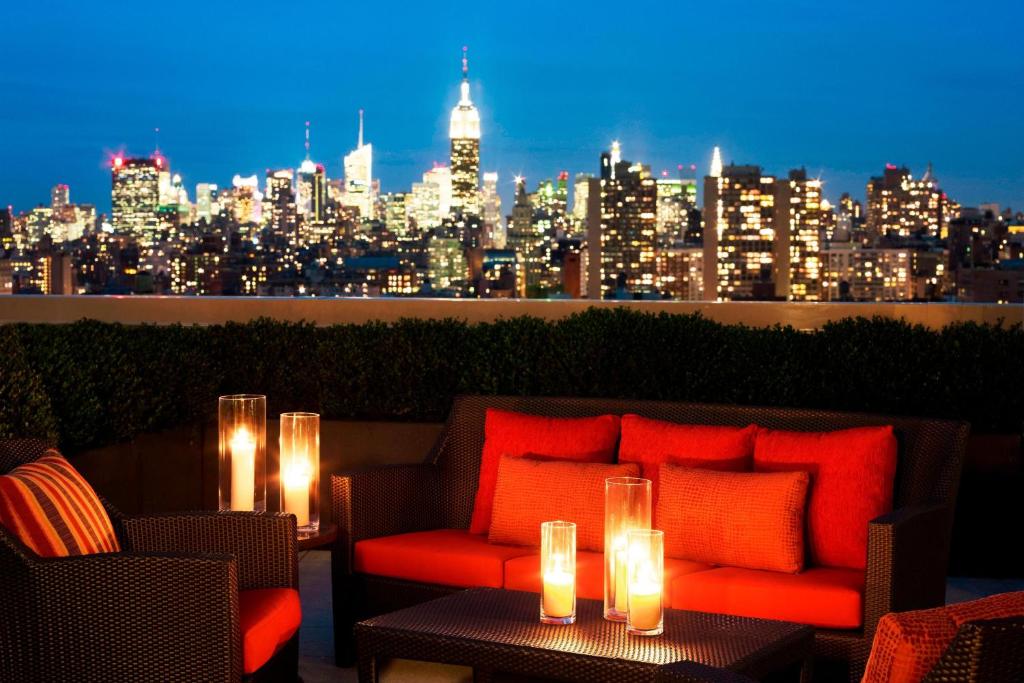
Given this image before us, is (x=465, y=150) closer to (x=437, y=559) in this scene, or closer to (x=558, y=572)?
(x=437, y=559)

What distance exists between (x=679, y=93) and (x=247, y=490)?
1352 centimetres

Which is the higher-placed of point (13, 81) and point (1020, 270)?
point (13, 81)

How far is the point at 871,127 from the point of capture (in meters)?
17.3

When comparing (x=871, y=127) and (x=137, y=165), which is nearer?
(x=137, y=165)

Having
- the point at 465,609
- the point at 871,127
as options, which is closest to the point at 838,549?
the point at 465,609

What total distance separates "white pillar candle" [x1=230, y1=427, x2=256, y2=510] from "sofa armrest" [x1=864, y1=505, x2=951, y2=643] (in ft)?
6.92

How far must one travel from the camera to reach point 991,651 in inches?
70.5

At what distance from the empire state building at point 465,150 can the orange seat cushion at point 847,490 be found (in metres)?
9.46

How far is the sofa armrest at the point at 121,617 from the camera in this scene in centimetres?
356

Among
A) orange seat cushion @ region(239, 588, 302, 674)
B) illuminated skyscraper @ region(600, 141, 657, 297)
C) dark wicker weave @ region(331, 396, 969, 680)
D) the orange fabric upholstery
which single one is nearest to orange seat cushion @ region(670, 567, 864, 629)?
dark wicker weave @ region(331, 396, 969, 680)

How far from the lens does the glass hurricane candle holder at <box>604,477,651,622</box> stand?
12.0 ft

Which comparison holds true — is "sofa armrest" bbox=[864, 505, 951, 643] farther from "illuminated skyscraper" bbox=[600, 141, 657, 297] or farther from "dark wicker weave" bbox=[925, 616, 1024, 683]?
"illuminated skyscraper" bbox=[600, 141, 657, 297]

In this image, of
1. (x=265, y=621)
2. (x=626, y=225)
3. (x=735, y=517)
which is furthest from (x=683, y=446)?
(x=626, y=225)

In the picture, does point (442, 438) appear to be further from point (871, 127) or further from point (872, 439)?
point (871, 127)
